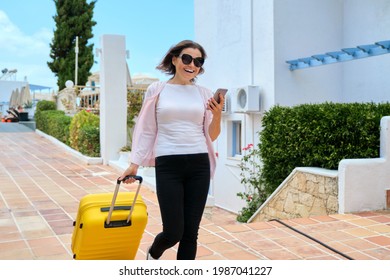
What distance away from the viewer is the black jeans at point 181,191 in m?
2.50

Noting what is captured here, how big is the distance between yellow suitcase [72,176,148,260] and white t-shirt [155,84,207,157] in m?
0.28

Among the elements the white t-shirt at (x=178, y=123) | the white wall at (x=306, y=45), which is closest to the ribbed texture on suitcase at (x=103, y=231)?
the white t-shirt at (x=178, y=123)

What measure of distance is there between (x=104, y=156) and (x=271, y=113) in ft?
18.7

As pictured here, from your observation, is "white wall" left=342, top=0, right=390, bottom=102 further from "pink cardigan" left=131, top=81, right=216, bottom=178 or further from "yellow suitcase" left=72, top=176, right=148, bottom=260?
"yellow suitcase" left=72, top=176, right=148, bottom=260

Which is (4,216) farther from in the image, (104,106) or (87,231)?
(104,106)

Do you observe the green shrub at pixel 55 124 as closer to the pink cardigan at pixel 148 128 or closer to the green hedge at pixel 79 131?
the green hedge at pixel 79 131

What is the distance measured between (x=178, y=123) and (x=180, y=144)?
0.42ft

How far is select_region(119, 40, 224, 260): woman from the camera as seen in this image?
2514 mm

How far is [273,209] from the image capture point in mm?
5965

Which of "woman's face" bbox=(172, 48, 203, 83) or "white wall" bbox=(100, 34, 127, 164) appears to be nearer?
"woman's face" bbox=(172, 48, 203, 83)

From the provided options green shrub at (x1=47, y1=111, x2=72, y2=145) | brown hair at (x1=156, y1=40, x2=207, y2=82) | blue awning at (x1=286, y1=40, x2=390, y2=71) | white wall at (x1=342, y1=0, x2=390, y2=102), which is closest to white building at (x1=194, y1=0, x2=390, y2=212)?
white wall at (x1=342, y1=0, x2=390, y2=102)

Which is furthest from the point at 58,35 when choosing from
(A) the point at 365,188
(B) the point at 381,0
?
(A) the point at 365,188

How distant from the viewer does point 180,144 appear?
2531mm
